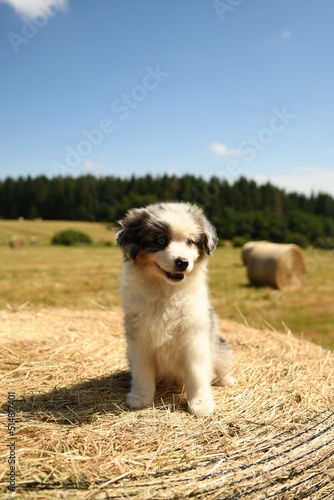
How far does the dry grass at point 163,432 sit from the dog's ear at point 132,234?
1074 mm

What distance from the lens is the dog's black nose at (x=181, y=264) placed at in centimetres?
282

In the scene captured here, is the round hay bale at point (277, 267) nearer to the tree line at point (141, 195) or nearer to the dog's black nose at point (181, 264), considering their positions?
the dog's black nose at point (181, 264)

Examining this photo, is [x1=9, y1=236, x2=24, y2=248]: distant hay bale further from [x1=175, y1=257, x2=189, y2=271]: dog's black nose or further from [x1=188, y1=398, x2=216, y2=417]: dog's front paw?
[x1=175, y1=257, x2=189, y2=271]: dog's black nose

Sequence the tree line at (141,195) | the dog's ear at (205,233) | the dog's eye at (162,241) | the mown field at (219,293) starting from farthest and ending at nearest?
the tree line at (141,195) → the mown field at (219,293) → the dog's ear at (205,233) → the dog's eye at (162,241)

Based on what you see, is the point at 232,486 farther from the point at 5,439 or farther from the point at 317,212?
the point at 317,212

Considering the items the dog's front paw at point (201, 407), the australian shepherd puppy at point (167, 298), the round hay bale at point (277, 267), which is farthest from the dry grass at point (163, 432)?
the round hay bale at point (277, 267)

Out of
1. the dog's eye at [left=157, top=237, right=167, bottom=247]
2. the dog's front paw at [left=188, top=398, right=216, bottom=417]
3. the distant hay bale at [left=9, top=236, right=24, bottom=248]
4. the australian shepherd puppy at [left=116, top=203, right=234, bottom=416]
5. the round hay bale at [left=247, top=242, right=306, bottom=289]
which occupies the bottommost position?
the distant hay bale at [left=9, top=236, right=24, bottom=248]

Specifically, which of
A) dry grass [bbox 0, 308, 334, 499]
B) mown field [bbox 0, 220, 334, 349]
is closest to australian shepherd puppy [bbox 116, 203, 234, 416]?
dry grass [bbox 0, 308, 334, 499]

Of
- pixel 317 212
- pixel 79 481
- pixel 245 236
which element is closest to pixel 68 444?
pixel 79 481

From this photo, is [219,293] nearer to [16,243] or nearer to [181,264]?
[181,264]

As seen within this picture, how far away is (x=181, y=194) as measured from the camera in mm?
48250

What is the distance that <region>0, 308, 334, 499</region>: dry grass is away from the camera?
2.18 m

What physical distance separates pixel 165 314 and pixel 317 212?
185ft

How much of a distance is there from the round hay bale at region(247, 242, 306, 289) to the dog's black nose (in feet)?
33.7
